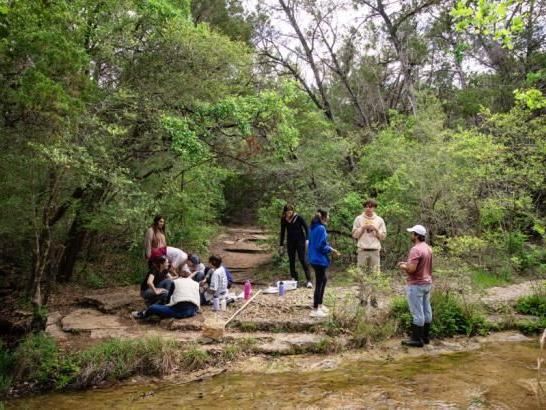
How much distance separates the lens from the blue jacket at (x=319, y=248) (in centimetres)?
745

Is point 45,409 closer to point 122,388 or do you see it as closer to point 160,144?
point 122,388

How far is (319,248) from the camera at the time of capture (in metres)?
A: 7.48

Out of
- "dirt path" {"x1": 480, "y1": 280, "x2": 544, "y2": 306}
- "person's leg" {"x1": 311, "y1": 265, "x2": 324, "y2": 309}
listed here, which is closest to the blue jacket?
"person's leg" {"x1": 311, "y1": 265, "x2": 324, "y2": 309}

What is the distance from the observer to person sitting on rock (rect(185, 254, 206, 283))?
8883 mm

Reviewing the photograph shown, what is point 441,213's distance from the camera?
11000 mm

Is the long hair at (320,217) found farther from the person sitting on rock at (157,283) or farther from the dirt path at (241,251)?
the dirt path at (241,251)

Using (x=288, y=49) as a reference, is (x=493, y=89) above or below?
below

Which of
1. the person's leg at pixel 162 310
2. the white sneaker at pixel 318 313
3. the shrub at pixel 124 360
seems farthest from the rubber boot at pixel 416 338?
the person's leg at pixel 162 310

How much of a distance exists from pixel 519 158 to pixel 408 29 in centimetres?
911

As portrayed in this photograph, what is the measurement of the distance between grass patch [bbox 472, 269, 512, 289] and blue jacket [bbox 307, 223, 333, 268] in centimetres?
427

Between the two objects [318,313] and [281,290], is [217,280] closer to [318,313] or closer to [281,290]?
[281,290]

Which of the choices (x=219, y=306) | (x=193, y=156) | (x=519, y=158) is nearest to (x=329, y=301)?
(x=219, y=306)

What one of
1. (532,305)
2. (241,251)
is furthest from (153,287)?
(241,251)

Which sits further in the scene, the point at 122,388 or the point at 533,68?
the point at 533,68
